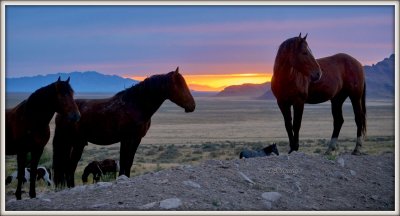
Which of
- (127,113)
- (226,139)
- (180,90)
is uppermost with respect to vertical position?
(180,90)

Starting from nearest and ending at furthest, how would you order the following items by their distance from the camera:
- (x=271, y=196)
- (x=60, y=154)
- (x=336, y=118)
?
(x=271, y=196)
(x=60, y=154)
(x=336, y=118)

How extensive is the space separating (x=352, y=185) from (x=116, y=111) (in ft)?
15.0

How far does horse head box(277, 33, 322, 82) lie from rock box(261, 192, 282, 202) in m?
3.05

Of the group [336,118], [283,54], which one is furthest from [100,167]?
[283,54]

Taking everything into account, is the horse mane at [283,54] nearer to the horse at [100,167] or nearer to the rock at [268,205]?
the rock at [268,205]

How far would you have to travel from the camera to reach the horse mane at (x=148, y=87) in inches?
389

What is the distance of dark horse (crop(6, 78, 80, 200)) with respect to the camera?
28.6 ft

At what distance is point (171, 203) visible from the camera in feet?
24.7

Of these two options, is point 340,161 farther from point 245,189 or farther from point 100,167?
point 100,167

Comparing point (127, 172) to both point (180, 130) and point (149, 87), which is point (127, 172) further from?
point (180, 130)

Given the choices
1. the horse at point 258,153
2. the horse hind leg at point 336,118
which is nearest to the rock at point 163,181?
the horse at point 258,153

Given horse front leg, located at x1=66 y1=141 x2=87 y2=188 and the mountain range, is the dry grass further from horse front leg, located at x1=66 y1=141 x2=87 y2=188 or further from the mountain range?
horse front leg, located at x1=66 y1=141 x2=87 y2=188

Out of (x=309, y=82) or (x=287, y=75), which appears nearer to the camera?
(x=287, y=75)

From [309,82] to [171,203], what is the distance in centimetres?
492
